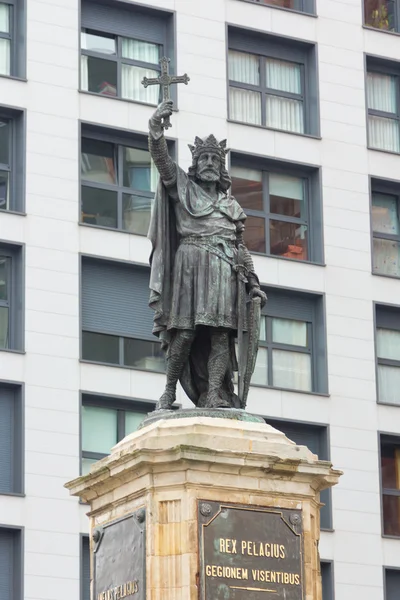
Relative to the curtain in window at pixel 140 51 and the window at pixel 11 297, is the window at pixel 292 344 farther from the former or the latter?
the curtain in window at pixel 140 51

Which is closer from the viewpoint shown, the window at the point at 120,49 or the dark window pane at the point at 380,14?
the window at the point at 120,49

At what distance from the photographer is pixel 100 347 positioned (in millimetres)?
54094

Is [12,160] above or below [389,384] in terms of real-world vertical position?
above

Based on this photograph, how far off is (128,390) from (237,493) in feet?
86.9

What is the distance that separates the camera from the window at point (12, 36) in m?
55.4

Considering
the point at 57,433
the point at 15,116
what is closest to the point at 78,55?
the point at 15,116

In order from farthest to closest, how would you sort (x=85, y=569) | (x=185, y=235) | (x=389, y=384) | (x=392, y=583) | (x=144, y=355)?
(x=389, y=384), (x=392, y=583), (x=144, y=355), (x=85, y=569), (x=185, y=235)

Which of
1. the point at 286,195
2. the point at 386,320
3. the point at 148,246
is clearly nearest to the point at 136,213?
the point at 148,246

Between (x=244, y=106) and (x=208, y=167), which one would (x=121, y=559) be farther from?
(x=244, y=106)

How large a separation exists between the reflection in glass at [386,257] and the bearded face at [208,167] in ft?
102

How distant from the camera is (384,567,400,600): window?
5628 cm

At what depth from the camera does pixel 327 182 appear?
59.6 metres

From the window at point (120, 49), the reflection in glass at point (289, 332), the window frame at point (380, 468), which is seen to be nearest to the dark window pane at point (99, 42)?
the window at point (120, 49)

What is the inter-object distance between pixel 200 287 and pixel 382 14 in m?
36.4
